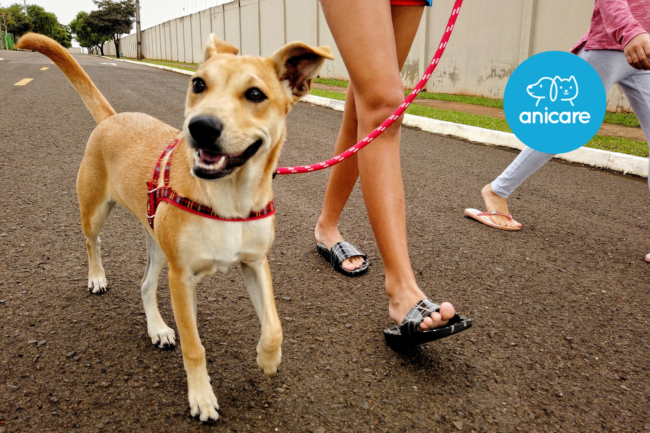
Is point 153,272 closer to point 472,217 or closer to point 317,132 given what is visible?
point 472,217

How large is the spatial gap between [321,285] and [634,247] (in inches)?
100

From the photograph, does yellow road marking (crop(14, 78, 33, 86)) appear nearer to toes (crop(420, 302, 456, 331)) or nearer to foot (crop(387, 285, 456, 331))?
foot (crop(387, 285, 456, 331))

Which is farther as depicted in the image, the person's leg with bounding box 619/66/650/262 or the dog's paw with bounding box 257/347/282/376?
the person's leg with bounding box 619/66/650/262

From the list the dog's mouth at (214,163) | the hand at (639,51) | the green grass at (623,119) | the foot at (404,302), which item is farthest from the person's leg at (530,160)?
the green grass at (623,119)

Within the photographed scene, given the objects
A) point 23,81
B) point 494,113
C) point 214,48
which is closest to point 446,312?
point 214,48

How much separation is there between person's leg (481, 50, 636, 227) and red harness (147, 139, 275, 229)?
109 inches

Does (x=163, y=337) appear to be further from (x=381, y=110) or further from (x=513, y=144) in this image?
(x=513, y=144)

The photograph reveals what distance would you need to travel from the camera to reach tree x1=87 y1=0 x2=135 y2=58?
7444 cm

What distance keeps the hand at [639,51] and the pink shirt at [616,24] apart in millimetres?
44

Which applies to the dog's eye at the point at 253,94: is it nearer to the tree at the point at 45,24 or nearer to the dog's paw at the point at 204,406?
the dog's paw at the point at 204,406

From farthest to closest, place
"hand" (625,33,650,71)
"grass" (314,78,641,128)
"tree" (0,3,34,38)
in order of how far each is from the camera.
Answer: "tree" (0,3,34,38)
"grass" (314,78,641,128)
"hand" (625,33,650,71)

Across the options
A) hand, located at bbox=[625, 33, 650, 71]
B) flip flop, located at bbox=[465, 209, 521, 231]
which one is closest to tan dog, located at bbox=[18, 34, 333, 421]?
hand, located at bbox=[625, 33, 650, 71]

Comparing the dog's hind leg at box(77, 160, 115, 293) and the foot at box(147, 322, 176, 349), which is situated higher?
the dog's hind leg at box(77, 160, 115, 293)

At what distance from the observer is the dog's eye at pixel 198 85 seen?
6.70 ft
